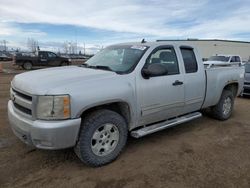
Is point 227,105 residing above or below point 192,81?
below

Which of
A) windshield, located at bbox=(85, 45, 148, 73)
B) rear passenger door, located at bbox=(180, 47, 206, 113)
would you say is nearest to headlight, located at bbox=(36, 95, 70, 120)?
windshield, located at bbox=(85, 45, 148, 73)

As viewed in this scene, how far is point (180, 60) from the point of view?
15.9 ft

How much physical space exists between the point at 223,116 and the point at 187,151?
8.01 ft

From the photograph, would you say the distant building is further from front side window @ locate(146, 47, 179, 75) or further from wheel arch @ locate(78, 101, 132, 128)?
wheel arch @ locate(78, 101, 132, 128)

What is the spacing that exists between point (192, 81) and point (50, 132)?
301 centimetres

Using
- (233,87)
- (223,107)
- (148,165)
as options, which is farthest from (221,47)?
(148,165)

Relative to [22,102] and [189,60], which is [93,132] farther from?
[189,60]

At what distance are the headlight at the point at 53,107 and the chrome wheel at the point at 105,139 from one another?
66 cm

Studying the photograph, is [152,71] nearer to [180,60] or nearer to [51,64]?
[180,60]

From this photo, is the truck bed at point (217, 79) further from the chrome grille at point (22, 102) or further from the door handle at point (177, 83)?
the chrome grille at point (22, 102)

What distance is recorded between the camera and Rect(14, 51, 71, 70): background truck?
73.0 ft

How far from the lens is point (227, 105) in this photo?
6367 mm

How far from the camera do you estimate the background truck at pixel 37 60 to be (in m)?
22.3

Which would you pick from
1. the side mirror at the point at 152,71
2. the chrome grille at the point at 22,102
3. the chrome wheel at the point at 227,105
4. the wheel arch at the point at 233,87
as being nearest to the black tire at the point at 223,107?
the chrome wheel at the point at 227,105
